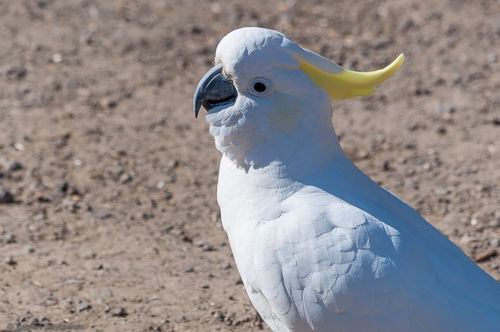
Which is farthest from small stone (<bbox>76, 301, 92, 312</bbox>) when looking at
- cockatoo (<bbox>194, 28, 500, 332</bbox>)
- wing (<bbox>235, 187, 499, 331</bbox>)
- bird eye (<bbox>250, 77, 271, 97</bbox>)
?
bird eye (<bbox>250, 77, 271, 97</bbox>)

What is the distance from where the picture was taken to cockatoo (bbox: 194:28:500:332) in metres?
2.96

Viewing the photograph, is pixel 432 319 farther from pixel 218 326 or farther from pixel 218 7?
pixel 218 7

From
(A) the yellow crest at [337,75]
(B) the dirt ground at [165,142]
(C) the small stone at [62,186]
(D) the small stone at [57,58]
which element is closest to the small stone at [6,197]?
(B) the dirt ground at [165,142]

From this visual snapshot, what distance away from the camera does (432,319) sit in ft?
9.63

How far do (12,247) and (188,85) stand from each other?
2.59 m

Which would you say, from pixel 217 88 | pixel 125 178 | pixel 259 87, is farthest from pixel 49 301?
pixel 259 87

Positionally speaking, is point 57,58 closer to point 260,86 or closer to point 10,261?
point 10,261

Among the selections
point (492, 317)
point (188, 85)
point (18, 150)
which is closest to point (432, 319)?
point (492, 317)

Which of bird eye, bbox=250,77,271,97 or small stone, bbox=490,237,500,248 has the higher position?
bird eye, bbox=250,77,271,97

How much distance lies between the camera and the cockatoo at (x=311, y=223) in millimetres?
2957

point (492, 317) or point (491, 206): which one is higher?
point (491, 206)

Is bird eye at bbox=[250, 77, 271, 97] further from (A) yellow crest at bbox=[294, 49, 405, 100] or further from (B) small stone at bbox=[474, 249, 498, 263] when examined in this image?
(B) small stone at bbox=[474, 249, 498, 263]

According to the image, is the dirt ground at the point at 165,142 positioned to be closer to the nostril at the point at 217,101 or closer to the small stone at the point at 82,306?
the small stone at the point at 82,306

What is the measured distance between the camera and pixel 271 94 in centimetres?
306
